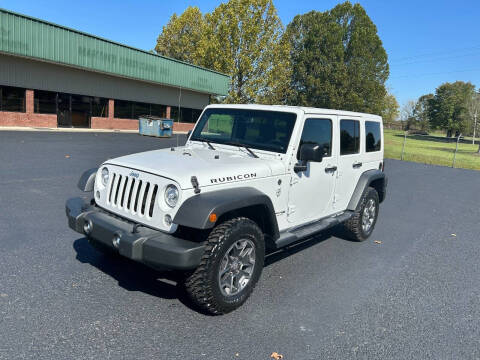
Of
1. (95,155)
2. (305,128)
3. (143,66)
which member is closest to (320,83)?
(143,66)

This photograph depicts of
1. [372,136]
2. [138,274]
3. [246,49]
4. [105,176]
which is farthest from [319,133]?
[246,49]

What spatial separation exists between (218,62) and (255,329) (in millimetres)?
37941

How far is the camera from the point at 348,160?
17.9ft

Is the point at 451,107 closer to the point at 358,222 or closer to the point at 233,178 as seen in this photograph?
the point at 358,222

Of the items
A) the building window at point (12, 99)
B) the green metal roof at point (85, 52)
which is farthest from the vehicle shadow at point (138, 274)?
the building window at point (12, 99)

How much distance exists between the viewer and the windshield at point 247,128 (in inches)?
175

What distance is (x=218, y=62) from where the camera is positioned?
38.8 m

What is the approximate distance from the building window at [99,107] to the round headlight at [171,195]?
26.5 metres

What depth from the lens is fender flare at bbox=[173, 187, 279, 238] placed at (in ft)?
10.1

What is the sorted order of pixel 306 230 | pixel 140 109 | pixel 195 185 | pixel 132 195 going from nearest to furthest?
1. pixel 195 185
2. pixel 132 195
3. pixel 306 230
4. pixel 140 109

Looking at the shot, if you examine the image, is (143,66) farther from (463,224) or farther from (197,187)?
(197,187)

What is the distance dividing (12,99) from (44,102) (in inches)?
76.6

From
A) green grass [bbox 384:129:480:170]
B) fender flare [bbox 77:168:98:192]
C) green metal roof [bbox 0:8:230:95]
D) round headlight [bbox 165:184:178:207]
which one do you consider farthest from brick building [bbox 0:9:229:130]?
green grass [bbox 384:129:480:170]

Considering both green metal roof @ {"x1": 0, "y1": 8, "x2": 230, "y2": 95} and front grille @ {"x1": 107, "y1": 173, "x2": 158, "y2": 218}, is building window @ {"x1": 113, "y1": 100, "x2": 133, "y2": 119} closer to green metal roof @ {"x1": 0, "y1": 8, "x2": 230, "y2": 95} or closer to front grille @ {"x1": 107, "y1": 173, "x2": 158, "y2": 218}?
green metal roof @ {"x1": 0, "y1": 8, "x2": 230, "y2": 95}
